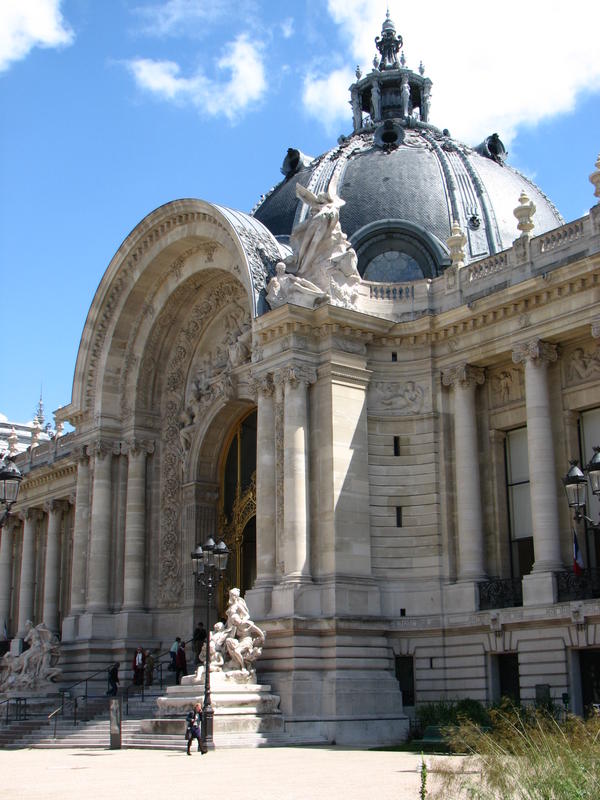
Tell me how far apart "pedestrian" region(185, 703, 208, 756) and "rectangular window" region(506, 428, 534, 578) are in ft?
28.4

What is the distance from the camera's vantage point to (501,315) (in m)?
24.8

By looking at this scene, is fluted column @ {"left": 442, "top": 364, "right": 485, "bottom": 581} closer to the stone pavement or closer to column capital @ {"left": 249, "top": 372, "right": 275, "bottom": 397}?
column capital @ {"left": 249, "top": 372, "right": 275, "bottom": 397}

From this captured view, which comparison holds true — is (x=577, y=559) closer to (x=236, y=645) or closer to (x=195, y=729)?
(x=236, y=645)

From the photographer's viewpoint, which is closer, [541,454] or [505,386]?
[541,454]

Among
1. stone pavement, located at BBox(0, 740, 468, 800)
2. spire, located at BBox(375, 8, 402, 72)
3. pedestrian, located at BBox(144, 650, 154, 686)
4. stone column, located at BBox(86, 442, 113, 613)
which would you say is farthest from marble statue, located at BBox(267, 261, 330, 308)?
spire, located at BBox(375, 8, 402, 72)

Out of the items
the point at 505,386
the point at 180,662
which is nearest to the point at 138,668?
the point at 180,662

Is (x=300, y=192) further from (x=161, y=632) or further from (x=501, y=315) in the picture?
(x=161, y=632)

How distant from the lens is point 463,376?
84.4 ft

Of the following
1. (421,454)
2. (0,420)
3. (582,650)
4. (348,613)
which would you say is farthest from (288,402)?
(0,420)

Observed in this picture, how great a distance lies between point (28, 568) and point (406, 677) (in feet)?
78.4

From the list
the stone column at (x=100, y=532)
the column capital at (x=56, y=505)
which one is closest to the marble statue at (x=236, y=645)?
the stone column at (x=100, y=532)

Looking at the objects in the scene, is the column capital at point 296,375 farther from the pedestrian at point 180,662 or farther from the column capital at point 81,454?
the column capital at point 81,454

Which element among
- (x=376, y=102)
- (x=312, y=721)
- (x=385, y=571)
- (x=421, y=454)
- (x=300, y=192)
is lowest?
(x=312, y=721)

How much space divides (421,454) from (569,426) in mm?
3983
